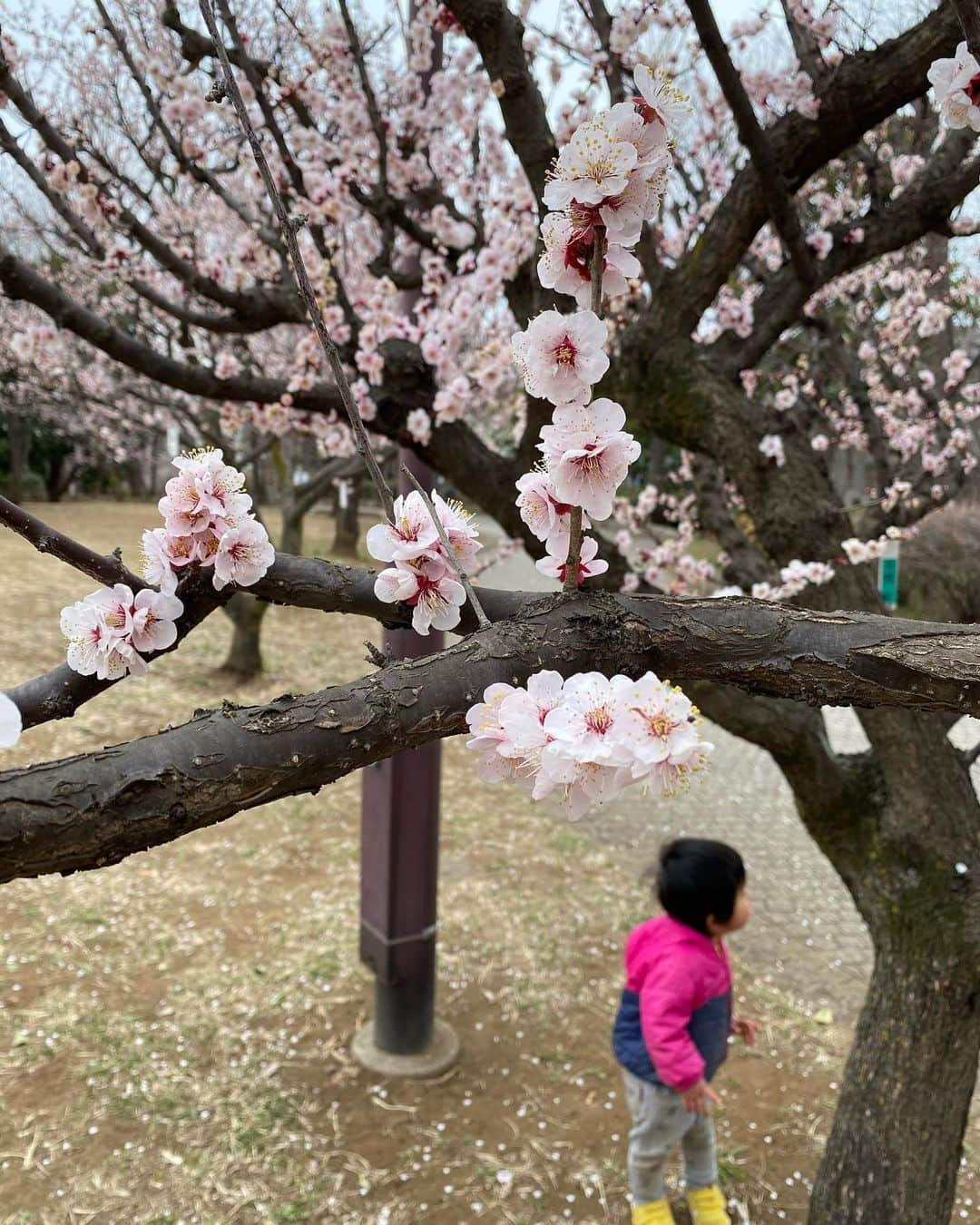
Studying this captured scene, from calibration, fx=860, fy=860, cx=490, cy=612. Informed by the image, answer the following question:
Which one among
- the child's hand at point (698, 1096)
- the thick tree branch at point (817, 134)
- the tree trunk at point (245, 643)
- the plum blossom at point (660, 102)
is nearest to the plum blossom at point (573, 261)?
the plum blossom at point (660, 102)

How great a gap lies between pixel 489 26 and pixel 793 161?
850 millimetres

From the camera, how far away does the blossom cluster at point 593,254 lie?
0.85 metres

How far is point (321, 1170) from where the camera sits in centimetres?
258

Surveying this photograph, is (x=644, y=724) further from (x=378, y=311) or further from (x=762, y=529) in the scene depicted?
(x=378, y=311)

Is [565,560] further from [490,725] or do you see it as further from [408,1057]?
[408,1057]

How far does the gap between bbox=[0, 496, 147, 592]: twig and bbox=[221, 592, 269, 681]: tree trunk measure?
21.7 feet

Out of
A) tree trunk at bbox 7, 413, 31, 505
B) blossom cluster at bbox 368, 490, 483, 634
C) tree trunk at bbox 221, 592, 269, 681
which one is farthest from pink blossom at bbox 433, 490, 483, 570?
tree trunk at bbox 7, 413, 31, 505

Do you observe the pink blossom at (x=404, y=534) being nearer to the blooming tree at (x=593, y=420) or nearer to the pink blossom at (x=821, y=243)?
the blooming tree at (x=593, y=420)

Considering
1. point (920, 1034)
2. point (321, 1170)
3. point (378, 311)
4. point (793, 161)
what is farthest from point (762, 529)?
point (321, 1170)

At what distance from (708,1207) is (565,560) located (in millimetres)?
2281

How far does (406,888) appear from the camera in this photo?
313 cm

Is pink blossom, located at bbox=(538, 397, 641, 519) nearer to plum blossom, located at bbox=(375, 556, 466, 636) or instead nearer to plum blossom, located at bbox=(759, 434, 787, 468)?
plum blossom, located at bbox=(375, 556, 466, 636)

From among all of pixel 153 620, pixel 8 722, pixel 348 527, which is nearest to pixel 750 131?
pixel 153 620

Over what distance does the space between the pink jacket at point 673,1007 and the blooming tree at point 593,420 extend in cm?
38
